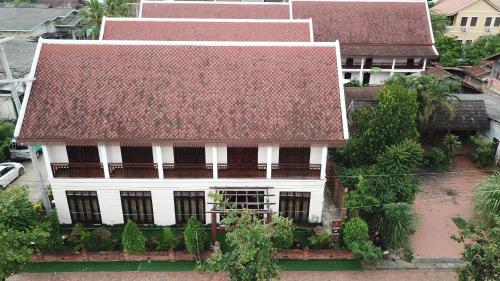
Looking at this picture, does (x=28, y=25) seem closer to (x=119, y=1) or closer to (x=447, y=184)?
(x=119, y=1)

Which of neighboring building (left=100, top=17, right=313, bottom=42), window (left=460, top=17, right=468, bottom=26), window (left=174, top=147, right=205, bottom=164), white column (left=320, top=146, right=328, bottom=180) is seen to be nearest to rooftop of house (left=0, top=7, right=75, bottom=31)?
neighboring building (left=100, top=17, right=313, bottom=42)

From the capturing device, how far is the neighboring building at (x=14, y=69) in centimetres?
3225

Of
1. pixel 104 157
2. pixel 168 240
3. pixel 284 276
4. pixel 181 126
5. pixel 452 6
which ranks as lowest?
pixel 284 276

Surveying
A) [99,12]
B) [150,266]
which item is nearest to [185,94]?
[150,266]

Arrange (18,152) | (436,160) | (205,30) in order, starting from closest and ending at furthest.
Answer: (436,160) → (18,152) → (205,30)

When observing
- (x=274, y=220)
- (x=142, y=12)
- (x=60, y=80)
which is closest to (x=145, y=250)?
(x=274, y=220)

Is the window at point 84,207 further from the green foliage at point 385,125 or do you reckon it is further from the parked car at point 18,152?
the green foliage at point 385,125

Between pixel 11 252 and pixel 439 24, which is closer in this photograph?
pixel 11 252

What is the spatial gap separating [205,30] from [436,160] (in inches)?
751

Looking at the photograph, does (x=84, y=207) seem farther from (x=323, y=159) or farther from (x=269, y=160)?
(x=323, y=159)

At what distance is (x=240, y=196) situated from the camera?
70.1 feet

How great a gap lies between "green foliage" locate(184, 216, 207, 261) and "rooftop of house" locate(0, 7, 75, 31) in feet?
140

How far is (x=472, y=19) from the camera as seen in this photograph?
168 feet

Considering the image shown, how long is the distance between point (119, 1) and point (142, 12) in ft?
22.1
